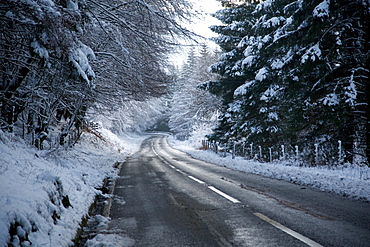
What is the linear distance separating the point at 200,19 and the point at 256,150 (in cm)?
1264

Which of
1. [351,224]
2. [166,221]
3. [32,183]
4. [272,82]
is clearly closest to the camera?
[351,224]

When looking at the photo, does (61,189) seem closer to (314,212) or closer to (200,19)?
(314,212)

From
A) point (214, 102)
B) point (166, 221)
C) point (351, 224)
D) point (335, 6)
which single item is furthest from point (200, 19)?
point (214, 102)

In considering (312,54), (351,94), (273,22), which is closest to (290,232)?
(351,94)

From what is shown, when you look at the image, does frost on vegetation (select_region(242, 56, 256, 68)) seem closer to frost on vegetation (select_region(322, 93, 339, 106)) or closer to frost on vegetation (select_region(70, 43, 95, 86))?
frost on vegetation (select_region(322, 93, 339, 106))

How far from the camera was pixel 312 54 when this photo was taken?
10305 millimetres

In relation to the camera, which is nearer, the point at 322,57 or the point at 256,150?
the point at 322,57

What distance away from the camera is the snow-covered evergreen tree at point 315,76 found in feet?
33.3

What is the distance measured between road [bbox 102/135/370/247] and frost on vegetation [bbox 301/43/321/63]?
221 inches

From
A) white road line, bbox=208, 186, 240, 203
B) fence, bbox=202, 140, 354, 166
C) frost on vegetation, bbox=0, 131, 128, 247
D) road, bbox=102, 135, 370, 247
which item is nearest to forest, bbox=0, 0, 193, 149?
frost on vegetation, bbox=0, 131, 128, 247

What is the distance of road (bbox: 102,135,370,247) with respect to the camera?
12.9 feet

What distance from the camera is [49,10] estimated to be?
4.48m

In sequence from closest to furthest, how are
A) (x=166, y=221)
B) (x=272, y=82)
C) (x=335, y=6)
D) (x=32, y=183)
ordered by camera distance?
(x=32, y=183) < (x=166, y=221) < (x=335, y=6) < (x=272, y=82)

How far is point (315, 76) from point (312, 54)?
1898 mm
